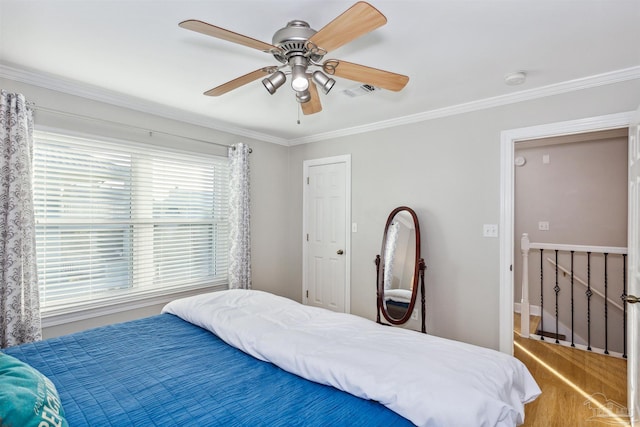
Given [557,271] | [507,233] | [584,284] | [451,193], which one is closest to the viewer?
[507,233]

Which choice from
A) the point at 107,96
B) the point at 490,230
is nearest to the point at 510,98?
the point at 490,230

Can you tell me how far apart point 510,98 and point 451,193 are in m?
0.90

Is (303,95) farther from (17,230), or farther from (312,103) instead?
(17,230)

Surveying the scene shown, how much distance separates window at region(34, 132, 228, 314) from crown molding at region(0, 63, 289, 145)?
338mm

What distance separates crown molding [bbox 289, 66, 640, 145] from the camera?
2344 millimetres

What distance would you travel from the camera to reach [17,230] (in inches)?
92.0

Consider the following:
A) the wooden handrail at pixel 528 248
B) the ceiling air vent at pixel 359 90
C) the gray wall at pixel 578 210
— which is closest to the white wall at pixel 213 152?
the ceiling air vent at pixel 359 90

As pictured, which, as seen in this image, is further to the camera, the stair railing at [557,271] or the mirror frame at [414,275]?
the stair railing at [557,271]

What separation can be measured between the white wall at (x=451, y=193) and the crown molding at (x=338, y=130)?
0.17 feet

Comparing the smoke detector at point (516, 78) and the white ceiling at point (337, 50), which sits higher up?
the white ceiling at point (337, 50)

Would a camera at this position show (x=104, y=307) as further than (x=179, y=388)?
Yes

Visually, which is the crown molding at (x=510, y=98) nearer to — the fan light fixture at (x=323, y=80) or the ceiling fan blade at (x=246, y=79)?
the fan light fixture at (x=323, y=80)

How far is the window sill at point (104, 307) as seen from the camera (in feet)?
8.70

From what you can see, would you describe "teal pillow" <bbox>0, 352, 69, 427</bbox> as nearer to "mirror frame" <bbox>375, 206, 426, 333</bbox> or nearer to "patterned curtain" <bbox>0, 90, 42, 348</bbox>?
"patterned curtain" <bbox>0, 90, 42, 348</bbox>
